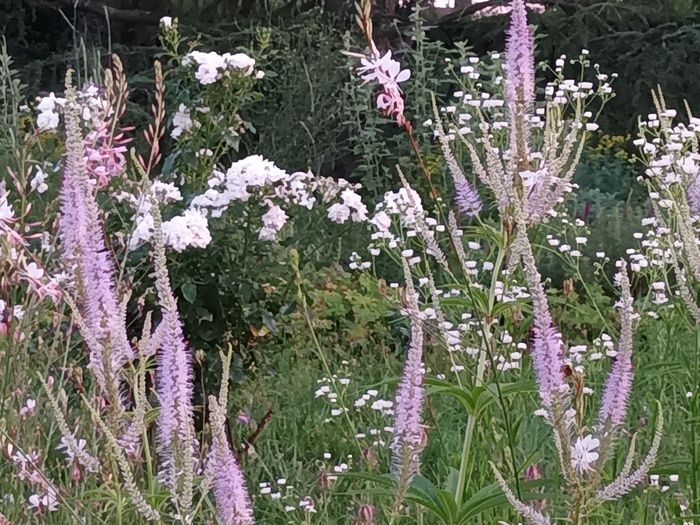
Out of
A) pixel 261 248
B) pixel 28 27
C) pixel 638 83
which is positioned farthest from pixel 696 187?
pixel 28 27

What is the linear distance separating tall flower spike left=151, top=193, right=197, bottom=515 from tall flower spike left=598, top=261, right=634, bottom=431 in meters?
0.48

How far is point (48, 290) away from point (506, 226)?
1103mm

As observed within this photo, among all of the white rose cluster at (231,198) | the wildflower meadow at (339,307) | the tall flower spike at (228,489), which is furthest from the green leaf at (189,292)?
the tall flower spike at (228,489)

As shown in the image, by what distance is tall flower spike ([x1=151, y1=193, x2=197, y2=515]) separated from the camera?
1.12 m

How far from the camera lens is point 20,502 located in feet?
7.95

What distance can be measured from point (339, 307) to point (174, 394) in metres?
4.44

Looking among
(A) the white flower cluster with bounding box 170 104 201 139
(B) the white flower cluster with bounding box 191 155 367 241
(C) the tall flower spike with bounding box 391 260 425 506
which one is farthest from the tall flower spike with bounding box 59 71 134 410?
(A) the white flower cluster with bounding box 170 104 201 139

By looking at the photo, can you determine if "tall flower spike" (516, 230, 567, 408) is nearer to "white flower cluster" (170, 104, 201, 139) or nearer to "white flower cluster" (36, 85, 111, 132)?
"white flower cluster" (36, 85, 111, 132)

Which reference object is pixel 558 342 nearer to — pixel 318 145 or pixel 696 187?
pixel 696 187

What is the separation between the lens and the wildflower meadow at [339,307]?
131 centimetres

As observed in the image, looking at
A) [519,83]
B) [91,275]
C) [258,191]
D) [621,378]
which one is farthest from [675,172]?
[91,275]

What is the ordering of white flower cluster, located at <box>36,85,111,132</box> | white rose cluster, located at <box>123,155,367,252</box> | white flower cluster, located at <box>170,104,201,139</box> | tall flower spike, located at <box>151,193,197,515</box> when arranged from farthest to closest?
white flower cluster, located at <box>170,104,201,139</box> < white flower cluster, located at <box>36,85,111,132</box> < white rose cluster, located at <box>123,155,367,252</box> < tall flower spike, located at <box>151,193,197,515</box>

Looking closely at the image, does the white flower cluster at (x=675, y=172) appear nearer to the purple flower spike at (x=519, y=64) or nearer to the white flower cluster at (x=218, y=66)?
the purple flower spike at (x=519, y=64)

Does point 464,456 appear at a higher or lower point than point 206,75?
lower
